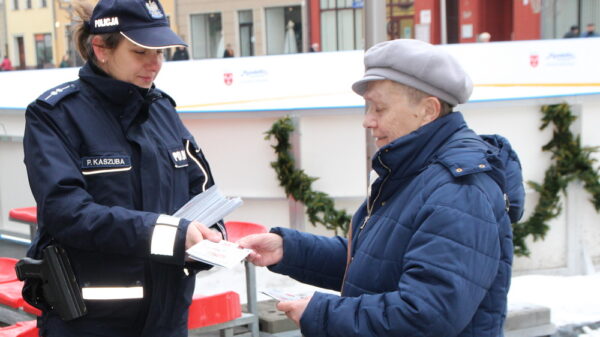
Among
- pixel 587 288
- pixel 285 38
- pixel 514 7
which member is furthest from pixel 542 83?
pixel 514 7

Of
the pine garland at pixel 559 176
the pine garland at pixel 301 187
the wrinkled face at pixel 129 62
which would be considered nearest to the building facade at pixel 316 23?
the pine garland at pixel 559 176

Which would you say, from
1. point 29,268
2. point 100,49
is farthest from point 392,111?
point 29,268

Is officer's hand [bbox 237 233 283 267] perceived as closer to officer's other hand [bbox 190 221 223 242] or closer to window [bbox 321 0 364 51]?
officer's other hand [bbox 190 221 223 242]

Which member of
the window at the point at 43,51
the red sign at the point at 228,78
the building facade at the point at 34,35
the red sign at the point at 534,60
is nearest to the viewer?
the red sign at the point at 228,78

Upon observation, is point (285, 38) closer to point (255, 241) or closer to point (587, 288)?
point (587, 288)

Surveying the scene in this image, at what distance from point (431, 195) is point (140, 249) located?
905 mm

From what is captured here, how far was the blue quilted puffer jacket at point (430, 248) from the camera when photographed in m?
1.96

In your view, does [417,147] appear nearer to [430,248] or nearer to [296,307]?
[430,248]

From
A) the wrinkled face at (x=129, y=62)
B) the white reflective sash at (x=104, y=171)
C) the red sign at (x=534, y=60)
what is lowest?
the white reflective sash at (x=104, y=171)

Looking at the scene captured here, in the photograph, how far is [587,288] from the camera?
6543 millimetres

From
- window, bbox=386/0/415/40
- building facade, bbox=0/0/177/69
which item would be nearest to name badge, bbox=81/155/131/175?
building facade, bbox=0/0/177/69

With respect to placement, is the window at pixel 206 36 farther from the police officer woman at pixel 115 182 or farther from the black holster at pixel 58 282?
the black holster at pixel 58 282

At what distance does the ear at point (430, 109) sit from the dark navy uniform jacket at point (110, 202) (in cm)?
80

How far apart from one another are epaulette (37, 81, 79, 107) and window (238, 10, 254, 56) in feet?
71.3
